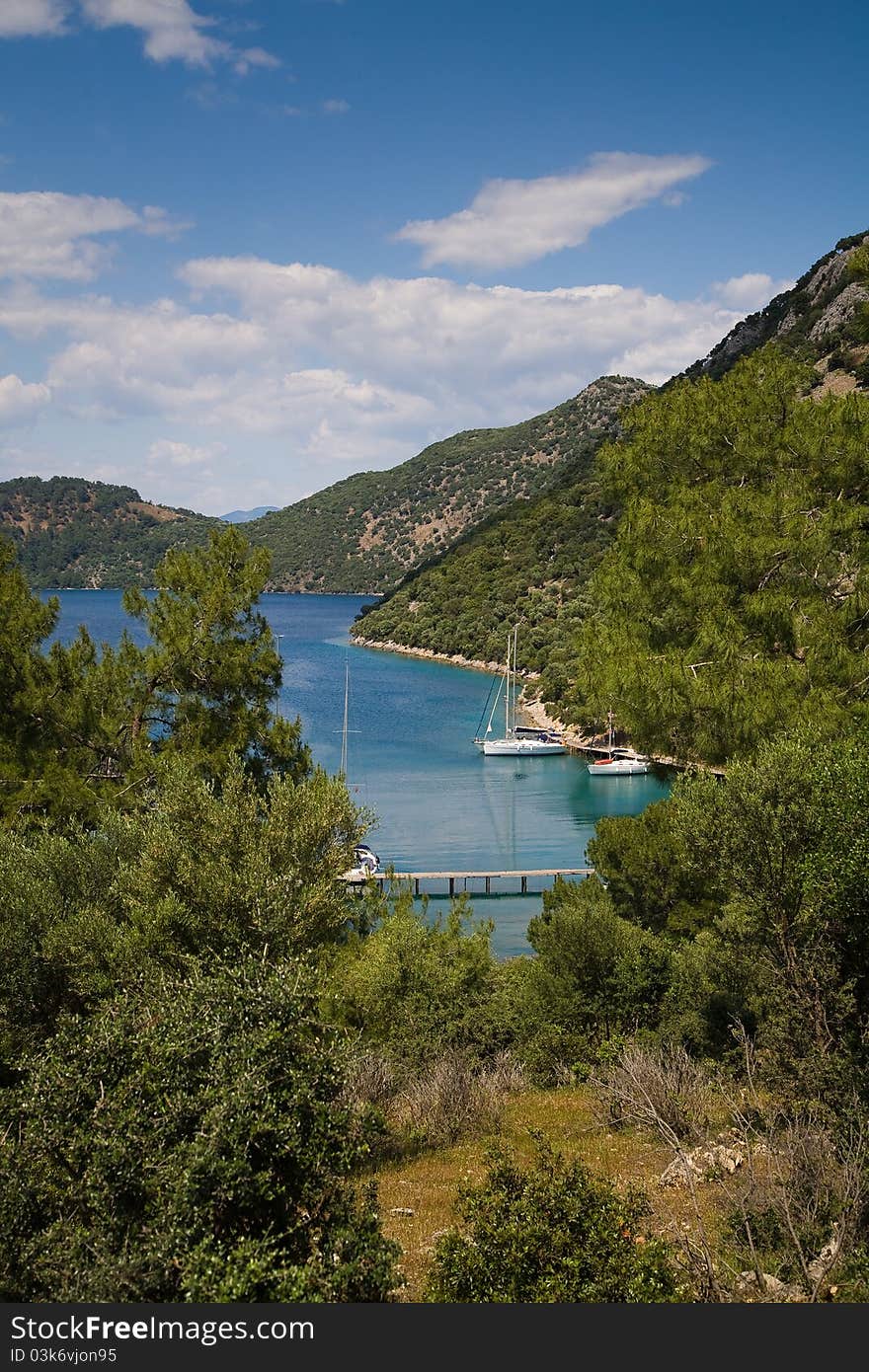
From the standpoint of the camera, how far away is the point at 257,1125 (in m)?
4.13

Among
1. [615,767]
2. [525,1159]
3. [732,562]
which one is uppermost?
[732,562]

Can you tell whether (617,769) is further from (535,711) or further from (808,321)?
(808,321)

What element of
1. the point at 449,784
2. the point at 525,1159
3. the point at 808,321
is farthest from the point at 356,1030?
the point at 808,321

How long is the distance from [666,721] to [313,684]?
2789 inches

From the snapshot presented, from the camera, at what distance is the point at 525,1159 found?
26.1 feet

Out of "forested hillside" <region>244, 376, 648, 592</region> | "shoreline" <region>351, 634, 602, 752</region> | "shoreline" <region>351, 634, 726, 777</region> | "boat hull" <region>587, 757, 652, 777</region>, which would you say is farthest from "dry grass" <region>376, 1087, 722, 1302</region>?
"forested hillside" <region>244, 376, 648, 592</region>

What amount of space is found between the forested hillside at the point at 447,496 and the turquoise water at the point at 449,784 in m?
69.8


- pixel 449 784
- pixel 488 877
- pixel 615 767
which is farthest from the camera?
pixel 615 767

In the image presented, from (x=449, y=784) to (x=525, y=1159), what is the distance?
42.4 metres

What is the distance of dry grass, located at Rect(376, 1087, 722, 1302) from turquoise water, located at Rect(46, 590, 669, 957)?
15.2 feet

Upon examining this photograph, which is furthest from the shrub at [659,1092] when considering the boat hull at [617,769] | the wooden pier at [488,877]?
the boat hull at [617,769]

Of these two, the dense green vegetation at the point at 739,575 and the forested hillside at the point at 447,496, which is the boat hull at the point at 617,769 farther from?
the forested hillside at the point at 447,496

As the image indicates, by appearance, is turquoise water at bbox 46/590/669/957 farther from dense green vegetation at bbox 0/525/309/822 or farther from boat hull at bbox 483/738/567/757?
dense green vegetation at bbox 0/525/309/822

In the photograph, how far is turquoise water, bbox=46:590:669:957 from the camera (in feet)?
124
